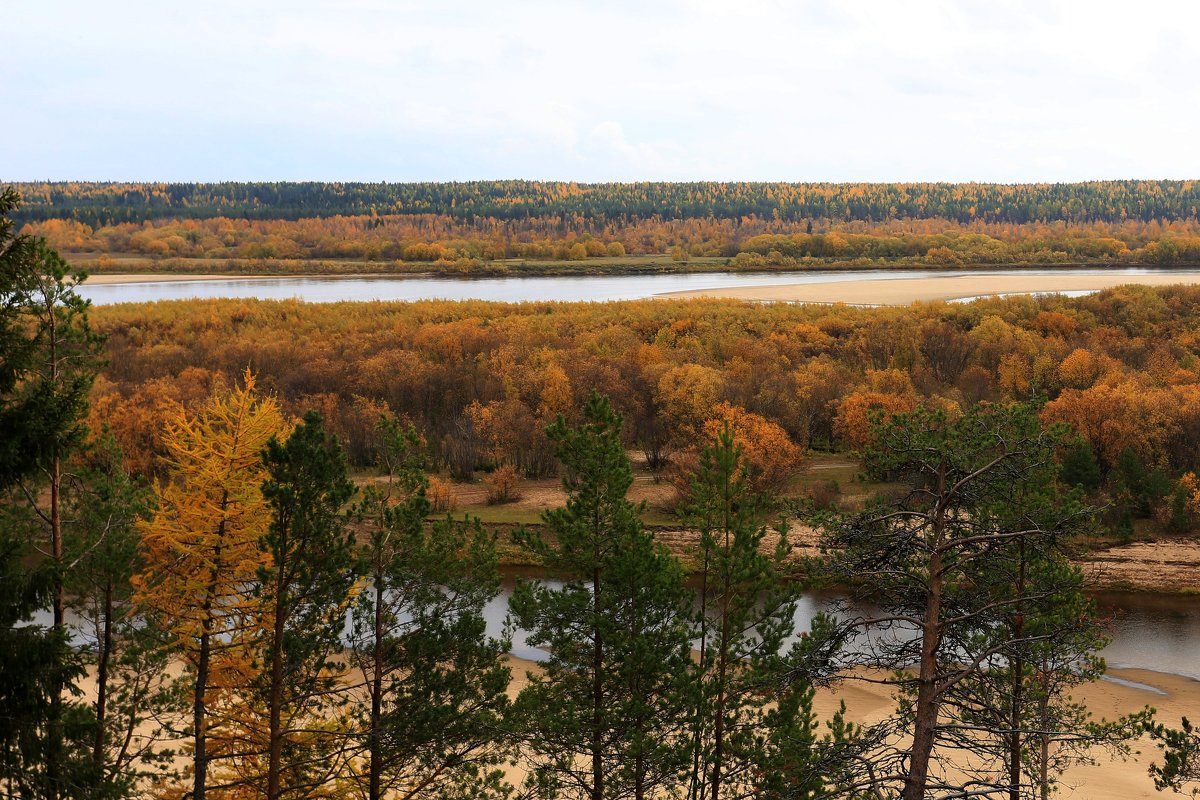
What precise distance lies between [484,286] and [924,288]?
44897 mm

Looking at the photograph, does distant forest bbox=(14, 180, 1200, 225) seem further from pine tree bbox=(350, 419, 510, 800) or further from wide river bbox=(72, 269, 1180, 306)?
pine tree bbox=(350, 419, 510, 800)

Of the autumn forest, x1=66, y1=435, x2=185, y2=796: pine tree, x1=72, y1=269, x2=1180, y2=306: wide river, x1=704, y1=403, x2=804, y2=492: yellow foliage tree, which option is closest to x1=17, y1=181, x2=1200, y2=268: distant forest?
x1=72, y1=269, x2=1180, y2=306: wide river

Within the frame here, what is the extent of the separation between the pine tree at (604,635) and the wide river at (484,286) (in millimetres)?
82093

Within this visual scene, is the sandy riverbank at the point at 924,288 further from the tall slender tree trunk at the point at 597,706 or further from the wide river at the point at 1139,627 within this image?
the tall slender tree trunk at the point at 597,706

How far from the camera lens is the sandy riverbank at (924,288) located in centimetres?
9000

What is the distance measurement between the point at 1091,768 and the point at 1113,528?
1701 centimetres

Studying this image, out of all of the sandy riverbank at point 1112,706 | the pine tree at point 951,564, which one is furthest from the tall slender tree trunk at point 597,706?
the sandy riverbank at point 1112,706

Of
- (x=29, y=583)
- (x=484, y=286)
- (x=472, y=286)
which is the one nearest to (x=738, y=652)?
(x=29, y=583)

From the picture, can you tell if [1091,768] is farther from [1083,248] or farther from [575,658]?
[1083,248]

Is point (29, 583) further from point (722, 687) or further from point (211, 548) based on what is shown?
point (722, 687)

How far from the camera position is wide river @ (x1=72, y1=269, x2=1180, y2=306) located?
101 metres

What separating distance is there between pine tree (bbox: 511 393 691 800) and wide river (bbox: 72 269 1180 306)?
269ft

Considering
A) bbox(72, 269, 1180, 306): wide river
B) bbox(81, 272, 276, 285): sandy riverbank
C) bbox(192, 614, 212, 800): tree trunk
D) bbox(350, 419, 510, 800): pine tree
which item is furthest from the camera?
bbox(81, 272, 276, 285): sandy riverbank

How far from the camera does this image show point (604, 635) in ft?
44.2
